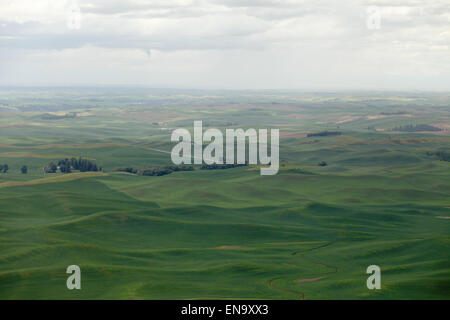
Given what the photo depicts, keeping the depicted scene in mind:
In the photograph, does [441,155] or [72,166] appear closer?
[72,166]

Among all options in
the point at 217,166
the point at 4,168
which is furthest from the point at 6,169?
the point at 217,166

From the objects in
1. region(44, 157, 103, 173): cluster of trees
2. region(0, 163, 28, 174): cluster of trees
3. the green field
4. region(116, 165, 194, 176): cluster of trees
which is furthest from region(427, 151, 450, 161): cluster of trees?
region(0, 163, 28, 174): cluster of trees

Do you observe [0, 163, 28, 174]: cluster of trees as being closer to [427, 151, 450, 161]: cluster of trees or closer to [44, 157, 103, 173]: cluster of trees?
[44, 157, 103, 173]: cluster of trees

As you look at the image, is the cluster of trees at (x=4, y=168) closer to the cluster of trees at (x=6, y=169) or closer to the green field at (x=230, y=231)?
the cluster of trees at (x=6, y=169)

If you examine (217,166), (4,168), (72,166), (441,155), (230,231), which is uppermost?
(441,155)

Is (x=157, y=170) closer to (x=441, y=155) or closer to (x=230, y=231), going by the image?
(x=230, y=231)

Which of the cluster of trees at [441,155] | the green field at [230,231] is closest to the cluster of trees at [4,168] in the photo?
the green field at [230,231]

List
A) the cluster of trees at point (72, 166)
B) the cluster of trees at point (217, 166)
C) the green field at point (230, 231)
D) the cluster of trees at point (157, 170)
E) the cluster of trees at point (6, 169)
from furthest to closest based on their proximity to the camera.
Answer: the cluster of trees at point (217, 166)
the cluster of trees at point (72, 166)
the cluster of trees at point (6, 169)
the cluster of trees at point (157, 170)
the green field at point (230, 231)

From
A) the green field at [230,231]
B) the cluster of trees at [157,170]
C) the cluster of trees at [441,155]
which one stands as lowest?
the green field at [230,231]
